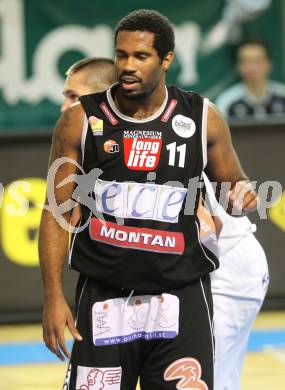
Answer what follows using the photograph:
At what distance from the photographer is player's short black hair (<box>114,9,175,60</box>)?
12.7 feet

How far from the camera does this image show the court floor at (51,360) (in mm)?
6613

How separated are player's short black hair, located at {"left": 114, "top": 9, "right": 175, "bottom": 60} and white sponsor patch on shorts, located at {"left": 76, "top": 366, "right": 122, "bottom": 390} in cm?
121

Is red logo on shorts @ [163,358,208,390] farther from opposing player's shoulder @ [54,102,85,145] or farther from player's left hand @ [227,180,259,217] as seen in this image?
opposing player's shoulder @ [54,102,85,145]

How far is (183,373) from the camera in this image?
3.95 m

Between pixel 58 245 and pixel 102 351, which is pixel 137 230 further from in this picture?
pixel 102 351

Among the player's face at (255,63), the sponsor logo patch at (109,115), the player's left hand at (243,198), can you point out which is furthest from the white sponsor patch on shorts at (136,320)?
the player's face at (255,63)

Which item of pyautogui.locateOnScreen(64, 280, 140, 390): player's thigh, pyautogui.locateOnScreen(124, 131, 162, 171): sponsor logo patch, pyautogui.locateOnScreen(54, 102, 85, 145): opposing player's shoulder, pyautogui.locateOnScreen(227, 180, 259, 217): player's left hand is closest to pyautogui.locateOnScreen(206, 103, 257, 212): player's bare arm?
pyautogui.locateOnScreen(227, 180, 259, 217): player's left hand

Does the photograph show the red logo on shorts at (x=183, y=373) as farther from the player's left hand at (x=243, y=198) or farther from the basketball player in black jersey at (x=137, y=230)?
the player's left hand at (x=243, y=198)

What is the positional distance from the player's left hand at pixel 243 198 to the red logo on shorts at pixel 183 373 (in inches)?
24.5

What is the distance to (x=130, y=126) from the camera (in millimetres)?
3934

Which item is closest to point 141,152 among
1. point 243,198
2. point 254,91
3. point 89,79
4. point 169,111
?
point 169,111

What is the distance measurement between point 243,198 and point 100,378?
34.7 inches

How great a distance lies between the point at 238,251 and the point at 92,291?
1.06 m

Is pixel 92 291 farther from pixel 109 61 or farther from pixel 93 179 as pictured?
pixel 109 61
